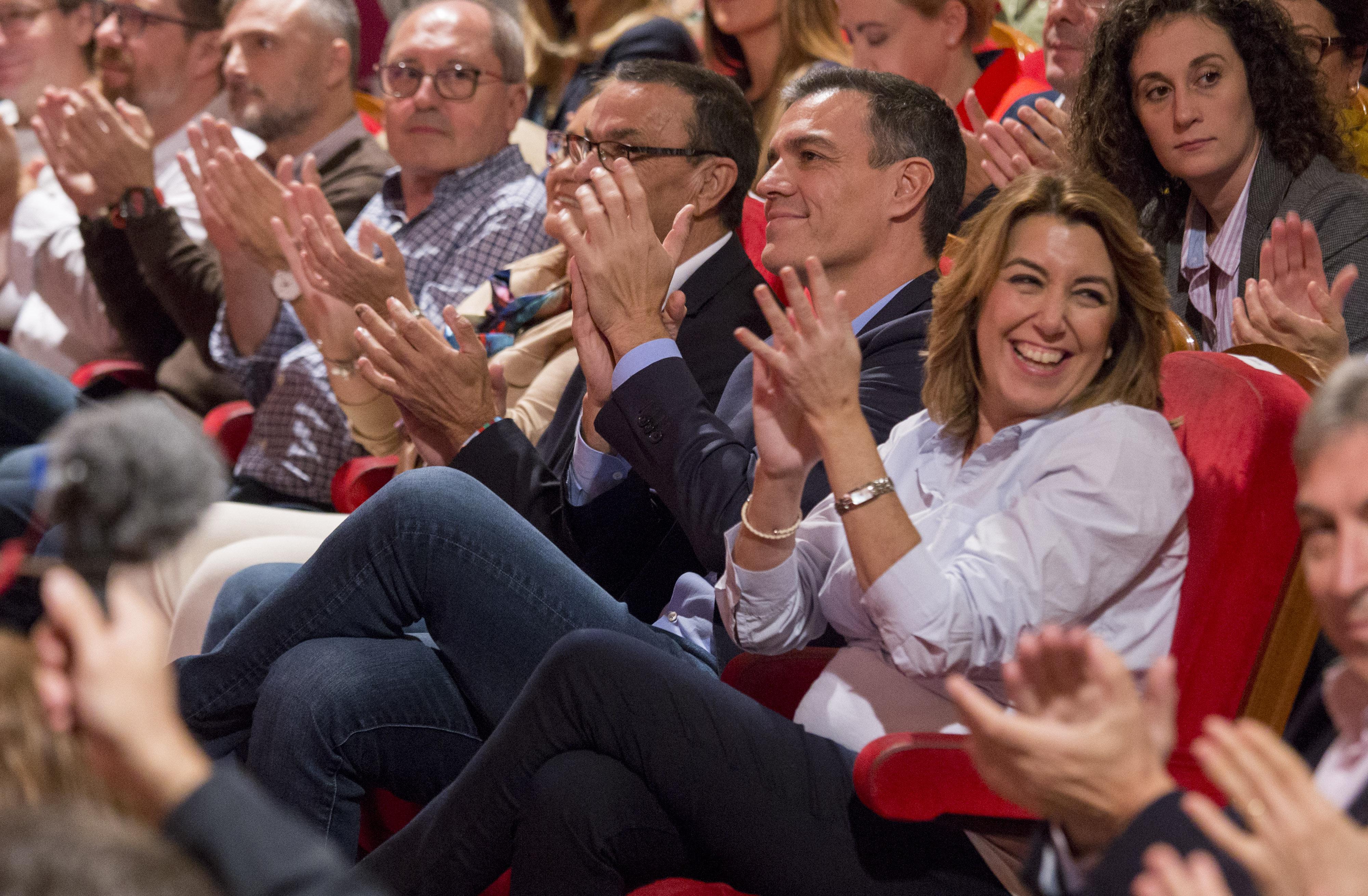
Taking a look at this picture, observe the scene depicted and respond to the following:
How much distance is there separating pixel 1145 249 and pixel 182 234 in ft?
7.51

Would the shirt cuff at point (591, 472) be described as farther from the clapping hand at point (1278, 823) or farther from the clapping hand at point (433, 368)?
the clapping hand at point (1278, 823)

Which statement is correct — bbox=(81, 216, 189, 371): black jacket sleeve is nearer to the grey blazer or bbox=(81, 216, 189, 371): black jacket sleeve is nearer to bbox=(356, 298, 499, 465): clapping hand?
bbox=(356, 298, 499, 465): clapping hand

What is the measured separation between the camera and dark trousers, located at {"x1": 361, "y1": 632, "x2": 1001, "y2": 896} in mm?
1486

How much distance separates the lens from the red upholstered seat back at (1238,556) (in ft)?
4.96

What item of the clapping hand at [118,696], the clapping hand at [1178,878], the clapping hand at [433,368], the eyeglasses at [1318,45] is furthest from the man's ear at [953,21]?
the clapping hand at [118,696]

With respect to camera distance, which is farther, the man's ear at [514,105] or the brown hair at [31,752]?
the man's ear at [514,105]

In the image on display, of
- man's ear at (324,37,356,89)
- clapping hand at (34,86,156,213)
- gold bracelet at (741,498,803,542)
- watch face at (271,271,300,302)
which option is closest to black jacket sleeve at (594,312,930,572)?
gold bracelet at (741,498,803,542)

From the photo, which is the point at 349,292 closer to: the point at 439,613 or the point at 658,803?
the point at 439,613

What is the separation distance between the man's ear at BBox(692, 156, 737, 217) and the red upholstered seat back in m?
1.13

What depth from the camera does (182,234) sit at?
3209 millimetres

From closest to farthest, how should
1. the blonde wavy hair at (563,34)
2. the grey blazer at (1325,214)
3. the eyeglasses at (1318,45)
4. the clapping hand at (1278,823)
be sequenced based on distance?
1. the clapping hand at (1278,823)
2. the grey blazer at (1325,214)
3. the eyeglasses at (1318,45)
4. the blonde wavy hair at (563,34)

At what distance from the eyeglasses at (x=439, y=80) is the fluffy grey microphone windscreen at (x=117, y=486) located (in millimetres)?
2298

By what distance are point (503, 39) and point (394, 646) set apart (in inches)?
71.6

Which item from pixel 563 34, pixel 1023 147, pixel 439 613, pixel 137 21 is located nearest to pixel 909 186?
pixel 1023 147
